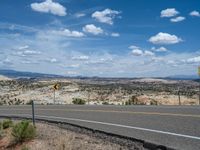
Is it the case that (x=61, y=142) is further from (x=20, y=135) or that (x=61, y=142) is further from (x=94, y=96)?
(x=94, y=96)

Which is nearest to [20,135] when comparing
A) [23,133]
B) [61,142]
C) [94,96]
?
[23,133]

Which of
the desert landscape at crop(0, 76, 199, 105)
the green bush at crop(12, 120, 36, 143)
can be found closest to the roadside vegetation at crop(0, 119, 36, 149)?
the green bush at crop(12, 120, 36, 143)

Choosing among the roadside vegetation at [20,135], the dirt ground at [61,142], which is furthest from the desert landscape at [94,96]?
the roadside vegetation at [20,135]

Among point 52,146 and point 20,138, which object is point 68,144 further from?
point 20,138

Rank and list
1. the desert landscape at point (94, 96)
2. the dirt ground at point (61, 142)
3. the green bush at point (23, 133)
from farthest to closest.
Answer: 1. the desert landscape at point (94, 96)
2. the green bush at point (23, 133)
3. the dirt ground at point (61, 142)

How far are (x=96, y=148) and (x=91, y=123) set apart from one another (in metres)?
5.14

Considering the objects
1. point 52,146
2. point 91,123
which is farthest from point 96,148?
point 91,123

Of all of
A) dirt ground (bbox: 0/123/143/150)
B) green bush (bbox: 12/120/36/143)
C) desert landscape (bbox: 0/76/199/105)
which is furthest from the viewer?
desert landscape (bbox: 0/76/199/105)

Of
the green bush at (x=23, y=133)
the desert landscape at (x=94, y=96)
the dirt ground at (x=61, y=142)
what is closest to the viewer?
the dirt ground at (x=61, y=142)

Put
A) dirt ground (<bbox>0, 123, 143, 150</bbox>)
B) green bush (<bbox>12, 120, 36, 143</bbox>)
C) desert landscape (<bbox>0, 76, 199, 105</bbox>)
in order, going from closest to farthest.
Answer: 1. dirt ground (<bbox>0, 123, 143, 150</bbox>)
2. green bush (<bbox>12, 120, 36, 143</bbox>)
3. desert landscape (<bbox>0, 76, 199, 105</bbox>)

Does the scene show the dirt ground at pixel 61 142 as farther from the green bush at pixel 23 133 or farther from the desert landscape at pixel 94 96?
the desert landscape at pixel 94 96

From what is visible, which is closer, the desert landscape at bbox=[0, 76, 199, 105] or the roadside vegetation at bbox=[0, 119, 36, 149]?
the roadside vegetation at bbox=[0, 119, 36, 149]

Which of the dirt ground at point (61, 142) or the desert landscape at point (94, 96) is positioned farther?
the desert landscape at point (94, 96)

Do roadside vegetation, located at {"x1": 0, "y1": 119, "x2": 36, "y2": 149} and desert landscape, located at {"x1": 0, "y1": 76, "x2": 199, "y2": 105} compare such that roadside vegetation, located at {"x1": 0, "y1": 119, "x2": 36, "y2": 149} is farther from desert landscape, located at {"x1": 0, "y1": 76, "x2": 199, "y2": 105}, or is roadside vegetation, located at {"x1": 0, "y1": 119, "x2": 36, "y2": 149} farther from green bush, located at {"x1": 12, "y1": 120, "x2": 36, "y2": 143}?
desert landscape, located at {"x1": 0, "y1": 76, "x2": 199, "y2": 105}
